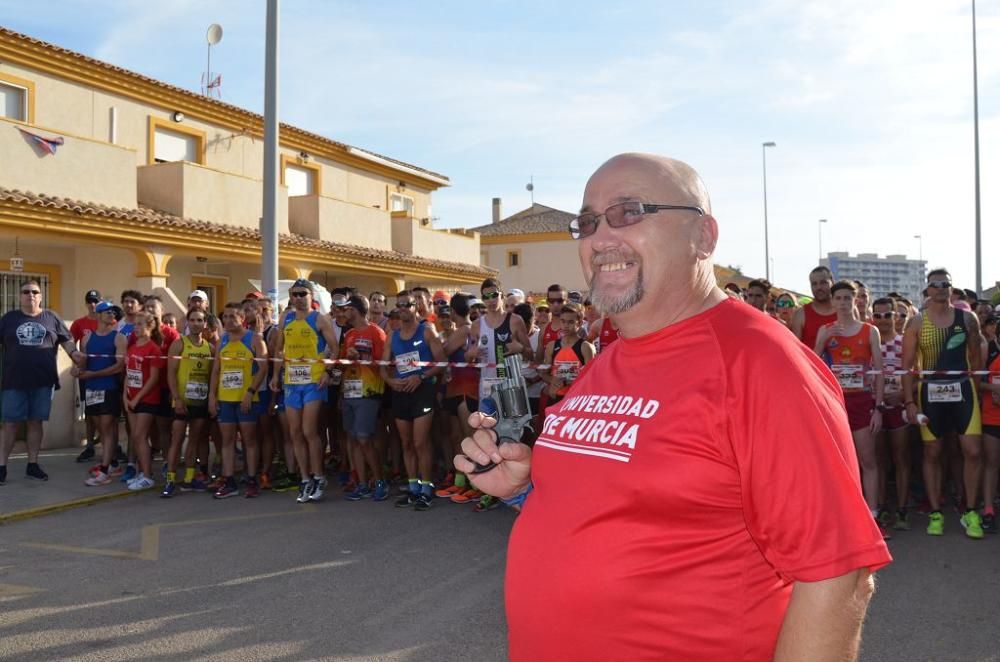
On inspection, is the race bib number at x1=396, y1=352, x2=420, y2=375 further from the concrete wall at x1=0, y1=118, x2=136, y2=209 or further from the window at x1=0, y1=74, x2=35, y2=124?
the window at x1=0, y1=74, x2=35, y2=124

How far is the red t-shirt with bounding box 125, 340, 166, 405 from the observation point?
925 cm

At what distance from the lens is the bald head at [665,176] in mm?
2082

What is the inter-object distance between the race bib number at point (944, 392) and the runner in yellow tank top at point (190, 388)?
7462 millimetres

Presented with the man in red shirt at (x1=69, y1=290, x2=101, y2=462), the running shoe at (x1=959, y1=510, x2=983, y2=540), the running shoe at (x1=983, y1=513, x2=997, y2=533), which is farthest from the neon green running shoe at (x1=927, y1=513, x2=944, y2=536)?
the man in red shirt at (x1=69, y1=290, x2=101, y2=462)

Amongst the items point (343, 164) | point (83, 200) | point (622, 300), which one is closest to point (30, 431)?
point (83, 200)

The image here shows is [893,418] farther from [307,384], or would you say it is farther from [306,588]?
[307,384]

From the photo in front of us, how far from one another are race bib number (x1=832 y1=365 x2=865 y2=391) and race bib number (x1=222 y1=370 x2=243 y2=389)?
6.10 meters

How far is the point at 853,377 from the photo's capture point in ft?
23.8

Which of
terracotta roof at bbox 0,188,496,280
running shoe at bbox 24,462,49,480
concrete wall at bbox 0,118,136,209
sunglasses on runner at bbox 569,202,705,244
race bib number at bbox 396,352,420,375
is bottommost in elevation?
running shoe at bbox 24,462,49,480

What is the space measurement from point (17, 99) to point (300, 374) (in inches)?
462

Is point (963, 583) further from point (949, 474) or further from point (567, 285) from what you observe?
point (567, 285)

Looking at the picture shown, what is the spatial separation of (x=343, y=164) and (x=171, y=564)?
67.8ft

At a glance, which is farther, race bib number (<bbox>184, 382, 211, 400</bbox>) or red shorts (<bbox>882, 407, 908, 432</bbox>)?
race bib number (<bbox>184, 382, 211, 400</bbox>)

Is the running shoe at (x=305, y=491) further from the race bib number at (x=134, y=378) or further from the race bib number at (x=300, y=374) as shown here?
the race bib number at (x=134, y=378)
